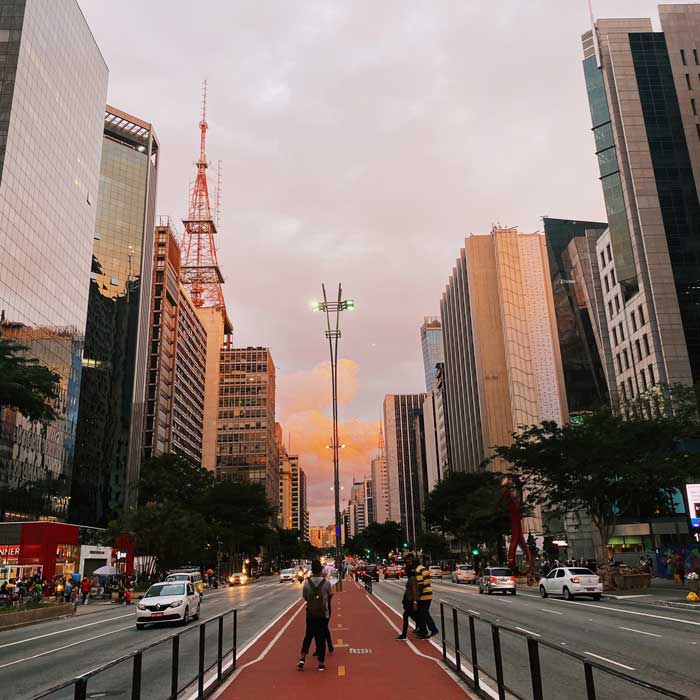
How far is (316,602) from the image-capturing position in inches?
476

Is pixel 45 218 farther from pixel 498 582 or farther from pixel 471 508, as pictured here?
pixel 498 582

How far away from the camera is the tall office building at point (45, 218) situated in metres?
61.2

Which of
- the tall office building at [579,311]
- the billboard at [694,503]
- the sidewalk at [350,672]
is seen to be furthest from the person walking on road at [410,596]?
the tall office building at [579,311]

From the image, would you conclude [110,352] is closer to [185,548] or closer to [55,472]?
[55,472]

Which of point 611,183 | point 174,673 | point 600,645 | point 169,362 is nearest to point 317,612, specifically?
point 174,673

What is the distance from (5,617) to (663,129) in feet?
265

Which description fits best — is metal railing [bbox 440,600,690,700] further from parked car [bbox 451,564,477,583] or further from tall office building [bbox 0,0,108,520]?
tall office building [bbox 0,0,108,520]

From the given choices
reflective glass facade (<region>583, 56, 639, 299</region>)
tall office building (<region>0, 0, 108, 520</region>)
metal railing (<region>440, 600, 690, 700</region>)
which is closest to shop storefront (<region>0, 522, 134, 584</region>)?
tall office building (<region>0, 0, 108, 520</region>)

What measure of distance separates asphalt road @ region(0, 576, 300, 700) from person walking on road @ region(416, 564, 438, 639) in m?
4.63

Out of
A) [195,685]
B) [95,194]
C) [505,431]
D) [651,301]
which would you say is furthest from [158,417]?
[195,685]

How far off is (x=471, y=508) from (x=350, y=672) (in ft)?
209

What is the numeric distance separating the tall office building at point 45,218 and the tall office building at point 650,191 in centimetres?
6247

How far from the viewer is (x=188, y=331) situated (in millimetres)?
141625

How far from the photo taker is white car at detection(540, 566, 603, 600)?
3080cm
